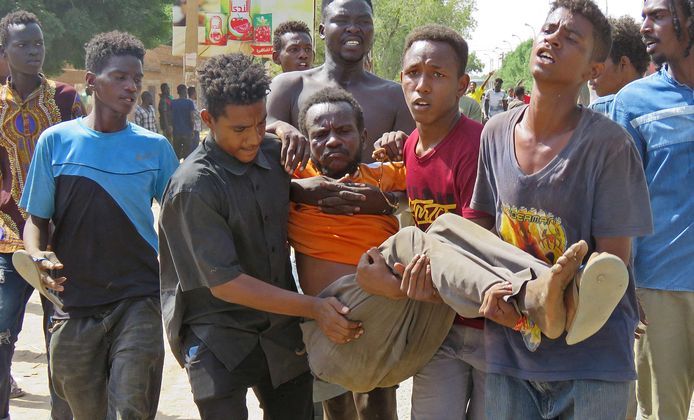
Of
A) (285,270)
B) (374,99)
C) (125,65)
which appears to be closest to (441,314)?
(285,270)

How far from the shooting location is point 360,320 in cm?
341

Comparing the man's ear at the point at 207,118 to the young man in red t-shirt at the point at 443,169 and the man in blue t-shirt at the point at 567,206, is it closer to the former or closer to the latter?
the young man in red t-shirt at the point at 443,169

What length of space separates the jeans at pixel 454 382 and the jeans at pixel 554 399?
25cm

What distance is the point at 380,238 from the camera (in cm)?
374

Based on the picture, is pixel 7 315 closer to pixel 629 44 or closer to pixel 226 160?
pixel 226 160

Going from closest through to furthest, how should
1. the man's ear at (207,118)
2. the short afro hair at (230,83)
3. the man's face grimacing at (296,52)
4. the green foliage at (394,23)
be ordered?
the short afro hair at (230,83), the man's ear at (207,118), the man's face grimacing at (296,52), the green foliage at (394,23)

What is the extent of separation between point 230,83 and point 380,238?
0.91 m

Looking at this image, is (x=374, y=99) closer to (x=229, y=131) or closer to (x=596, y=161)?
(x=229, y=131)

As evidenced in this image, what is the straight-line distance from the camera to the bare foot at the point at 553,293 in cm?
255

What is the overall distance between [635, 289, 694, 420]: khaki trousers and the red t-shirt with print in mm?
1175

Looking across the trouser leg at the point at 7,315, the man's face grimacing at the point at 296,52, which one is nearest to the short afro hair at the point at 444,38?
the trouser leg at the point at 7,315

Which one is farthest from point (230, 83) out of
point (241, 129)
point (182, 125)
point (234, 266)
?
point (182, 125)

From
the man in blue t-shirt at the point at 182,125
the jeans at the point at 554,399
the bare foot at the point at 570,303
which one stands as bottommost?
the man in blue t-shirt at the point at 182,125

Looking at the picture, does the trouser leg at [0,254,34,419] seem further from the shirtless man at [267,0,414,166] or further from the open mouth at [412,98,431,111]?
the open mouth at [412,98,431,111]
